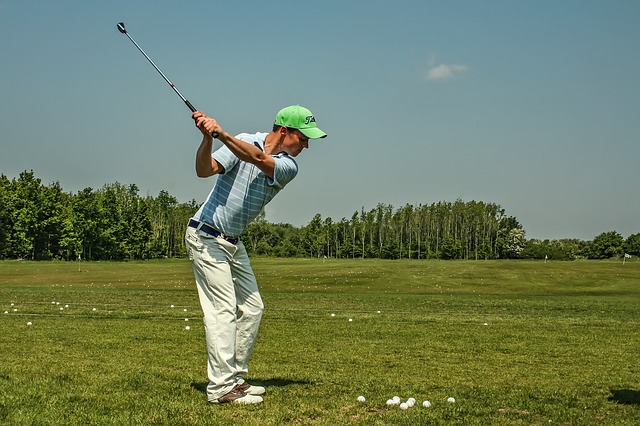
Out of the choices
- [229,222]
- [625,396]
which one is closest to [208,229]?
[229,222]

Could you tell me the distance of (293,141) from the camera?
7910 mm

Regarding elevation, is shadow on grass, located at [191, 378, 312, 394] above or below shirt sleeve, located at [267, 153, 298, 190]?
below

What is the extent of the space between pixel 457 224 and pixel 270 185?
6215 inches

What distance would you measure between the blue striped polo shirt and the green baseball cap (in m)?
0.32

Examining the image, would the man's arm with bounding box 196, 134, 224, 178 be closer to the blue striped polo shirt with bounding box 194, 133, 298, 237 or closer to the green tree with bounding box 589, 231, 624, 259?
the blue striped polo shirt with bounding box 194, 133, 298, 237

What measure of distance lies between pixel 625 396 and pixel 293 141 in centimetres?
462

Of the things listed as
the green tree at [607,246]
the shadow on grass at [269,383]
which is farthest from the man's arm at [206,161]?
the green tree at [607,246]

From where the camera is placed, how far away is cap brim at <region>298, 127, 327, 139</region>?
780cm

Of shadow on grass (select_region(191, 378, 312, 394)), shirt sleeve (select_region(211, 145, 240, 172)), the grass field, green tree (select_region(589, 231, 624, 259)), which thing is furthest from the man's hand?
green tree (select_region(589, 231, 624, 259))

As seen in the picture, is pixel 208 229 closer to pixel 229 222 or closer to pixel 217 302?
pixel 229 222

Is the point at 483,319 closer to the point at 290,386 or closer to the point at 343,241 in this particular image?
the point at 290,386

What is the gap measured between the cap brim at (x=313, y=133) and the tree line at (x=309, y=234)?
103 m

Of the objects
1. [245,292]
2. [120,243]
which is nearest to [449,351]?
[245,292]

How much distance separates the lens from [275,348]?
504 inches
